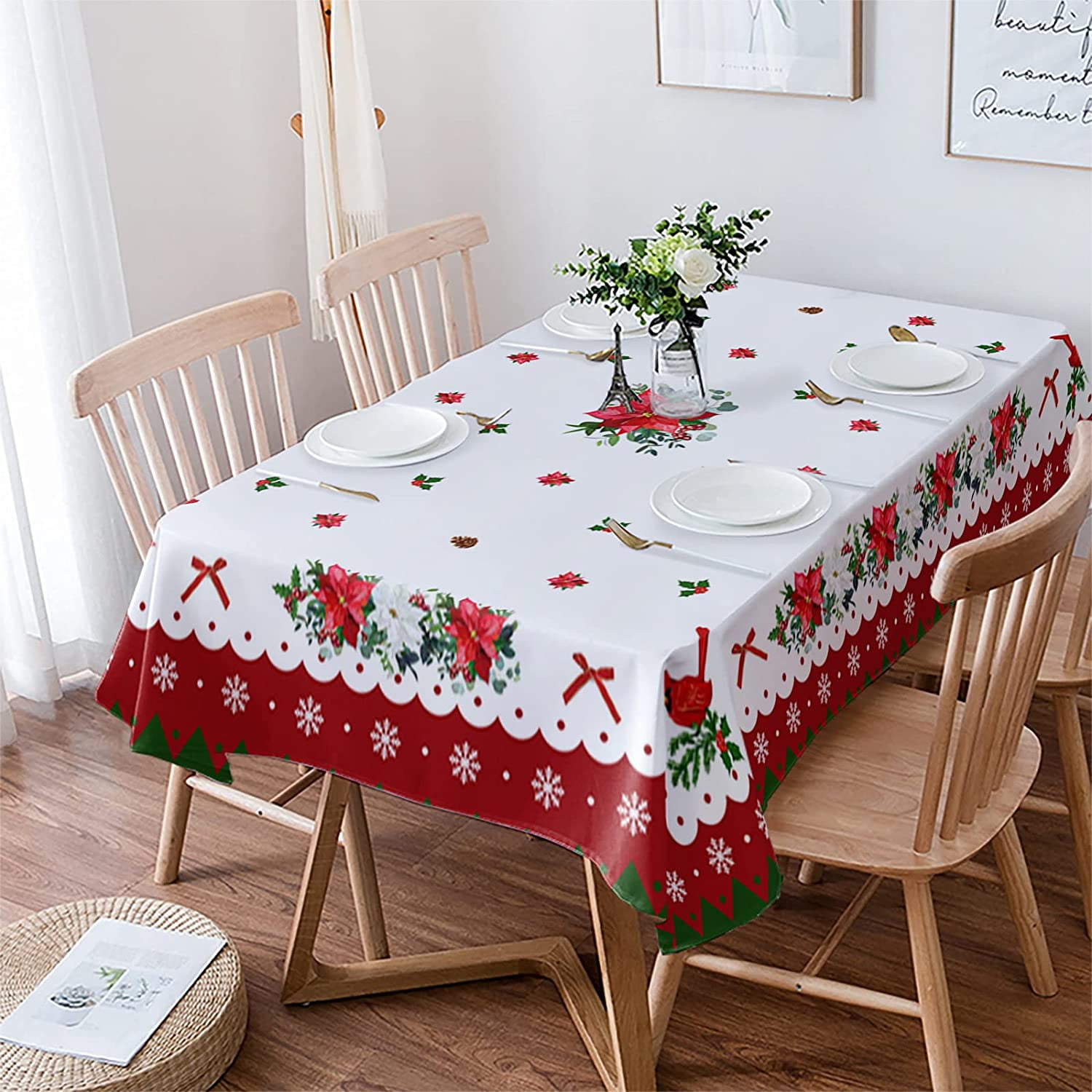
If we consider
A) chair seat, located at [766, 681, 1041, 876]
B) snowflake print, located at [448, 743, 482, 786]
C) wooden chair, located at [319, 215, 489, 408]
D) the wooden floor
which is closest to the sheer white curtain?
the wooden floor

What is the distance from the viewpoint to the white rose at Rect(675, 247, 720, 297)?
2.13 meters

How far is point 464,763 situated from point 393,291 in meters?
1.24

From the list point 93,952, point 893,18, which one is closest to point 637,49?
point 893,18

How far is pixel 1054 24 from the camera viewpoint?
261 cm

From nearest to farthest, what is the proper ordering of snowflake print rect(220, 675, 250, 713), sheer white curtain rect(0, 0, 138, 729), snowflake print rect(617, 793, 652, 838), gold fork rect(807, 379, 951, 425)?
snowflake print rect(617, 793, 652, 838)
snowflake print rect(220, 675, 250, 713)
gold fork rect(807, 379, 951, 425)
sheer white curtain rect(0, 0, 138, 729)

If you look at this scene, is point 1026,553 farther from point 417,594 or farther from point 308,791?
point 308,791

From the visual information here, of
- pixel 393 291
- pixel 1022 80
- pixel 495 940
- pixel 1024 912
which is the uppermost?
pixel 1022 80

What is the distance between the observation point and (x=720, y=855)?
170 cm

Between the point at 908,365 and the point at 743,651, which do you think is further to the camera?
the point at 908,365

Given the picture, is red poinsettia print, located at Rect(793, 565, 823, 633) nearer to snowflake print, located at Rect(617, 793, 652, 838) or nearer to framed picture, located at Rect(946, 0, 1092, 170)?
snowflake print, located at Rect(617, 793, 652, 838)

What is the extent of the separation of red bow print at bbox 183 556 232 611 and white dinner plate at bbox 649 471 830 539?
56cm

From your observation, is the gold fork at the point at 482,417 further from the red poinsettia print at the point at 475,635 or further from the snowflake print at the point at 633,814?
the snowflake print at the point at 633,814

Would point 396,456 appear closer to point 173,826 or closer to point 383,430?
point 383,430

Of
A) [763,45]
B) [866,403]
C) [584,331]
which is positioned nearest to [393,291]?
[584,331]
